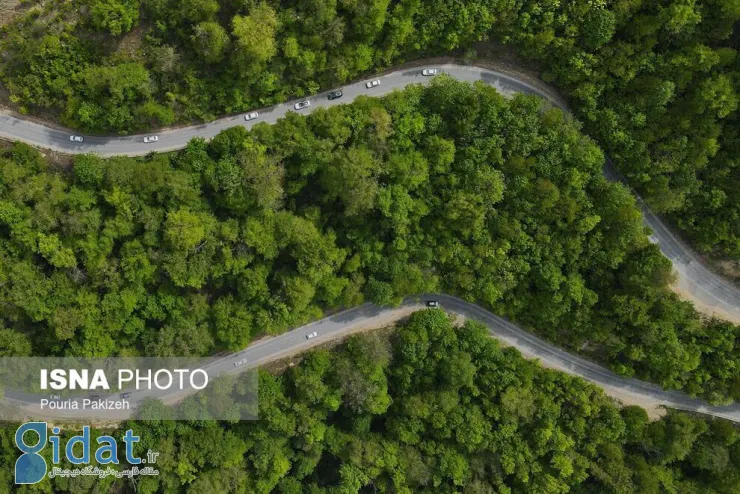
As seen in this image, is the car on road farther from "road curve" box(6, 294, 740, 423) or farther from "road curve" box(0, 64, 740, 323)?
"road curve" box(6, 294, 740, 423)

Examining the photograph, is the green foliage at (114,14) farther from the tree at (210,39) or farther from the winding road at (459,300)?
the winding road at (459,300)

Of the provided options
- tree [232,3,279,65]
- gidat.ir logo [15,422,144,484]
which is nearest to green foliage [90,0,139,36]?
tree [232,3,279,65]

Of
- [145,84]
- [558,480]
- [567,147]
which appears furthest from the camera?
[558,480]

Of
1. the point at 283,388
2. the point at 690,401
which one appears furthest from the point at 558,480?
the point at 283,388

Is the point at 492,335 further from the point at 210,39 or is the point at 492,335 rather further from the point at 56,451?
the point at 56,451

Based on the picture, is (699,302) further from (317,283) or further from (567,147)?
(317,283)

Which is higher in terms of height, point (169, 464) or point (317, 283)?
point (317, 283)

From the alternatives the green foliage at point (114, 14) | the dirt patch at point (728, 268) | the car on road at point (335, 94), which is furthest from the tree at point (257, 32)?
the dirt patch at point (728, 268)
